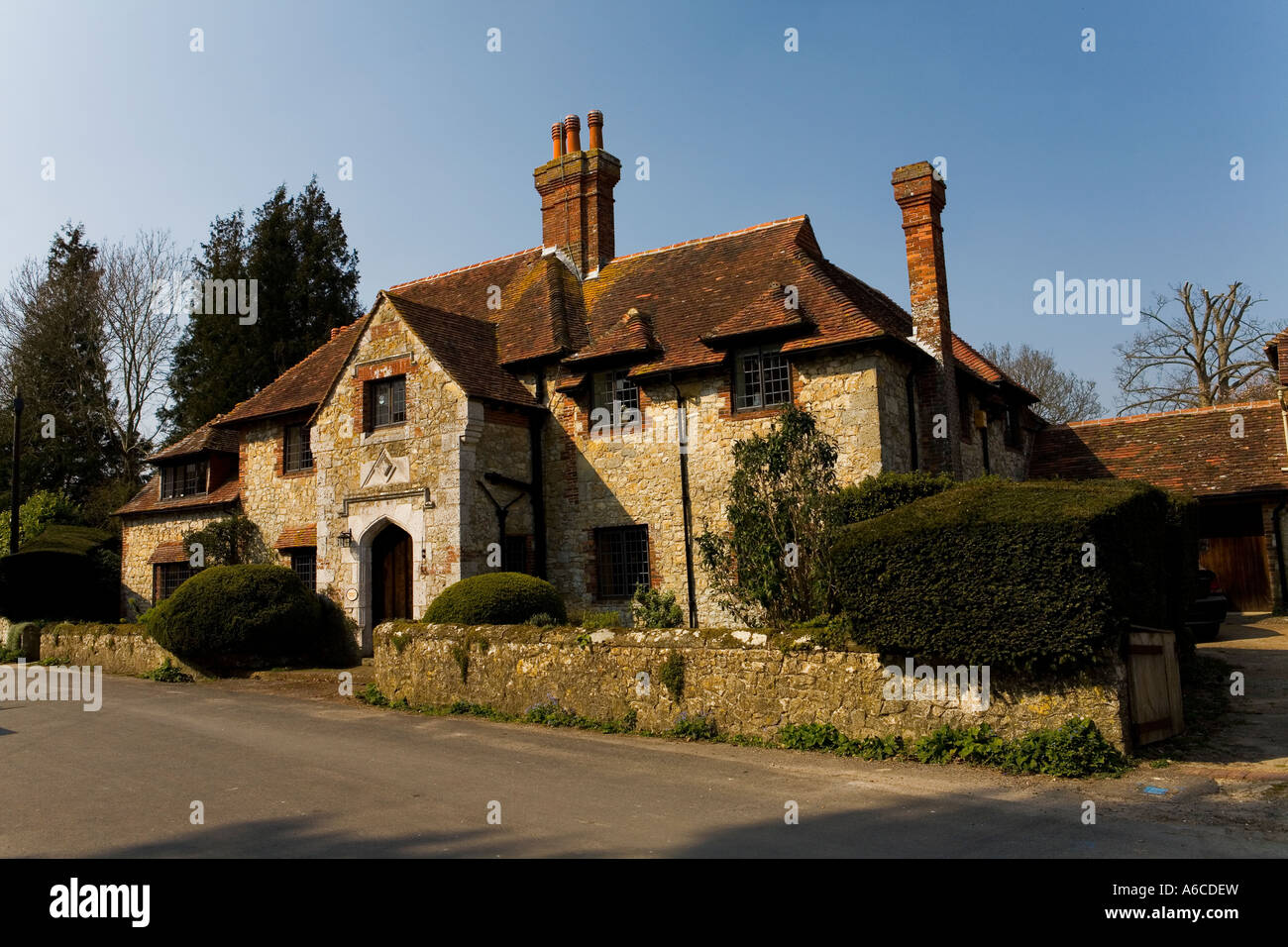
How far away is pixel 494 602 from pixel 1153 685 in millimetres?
9218

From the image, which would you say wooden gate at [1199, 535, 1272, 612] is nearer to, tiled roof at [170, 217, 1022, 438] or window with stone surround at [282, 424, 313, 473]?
tiled roof at [170, 217, 1022, 438]

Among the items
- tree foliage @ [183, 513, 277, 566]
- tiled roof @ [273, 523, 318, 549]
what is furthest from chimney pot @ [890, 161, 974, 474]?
tree foliage @ [183, 513, 277, 566]

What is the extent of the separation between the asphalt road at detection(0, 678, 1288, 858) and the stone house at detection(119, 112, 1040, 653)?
6.86m

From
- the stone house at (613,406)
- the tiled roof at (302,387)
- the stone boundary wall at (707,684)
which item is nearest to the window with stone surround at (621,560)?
the stone house at (613,406)

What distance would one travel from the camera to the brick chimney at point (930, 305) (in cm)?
1811

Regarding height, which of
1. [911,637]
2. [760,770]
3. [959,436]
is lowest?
[760,770]

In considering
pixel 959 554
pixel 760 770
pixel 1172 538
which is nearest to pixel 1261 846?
pixel 959 554

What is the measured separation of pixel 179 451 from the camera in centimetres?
2639

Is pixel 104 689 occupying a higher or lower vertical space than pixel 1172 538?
lower

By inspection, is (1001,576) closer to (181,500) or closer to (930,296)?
(930,296)

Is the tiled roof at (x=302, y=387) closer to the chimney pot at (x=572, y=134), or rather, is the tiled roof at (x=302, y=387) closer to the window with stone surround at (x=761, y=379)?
the chimney pot at (x=572, y=134)

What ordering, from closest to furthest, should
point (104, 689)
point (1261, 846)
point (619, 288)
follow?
point (1261, 846), point (104, 689), point (619, 288)

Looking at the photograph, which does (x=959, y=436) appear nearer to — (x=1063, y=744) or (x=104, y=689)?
(x=1063, y=744)

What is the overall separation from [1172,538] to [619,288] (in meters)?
12.5
